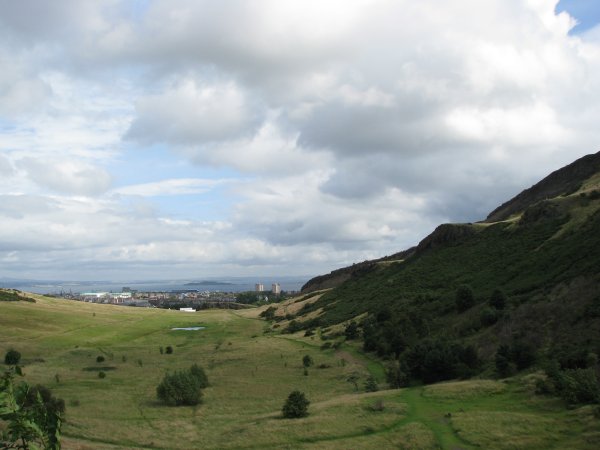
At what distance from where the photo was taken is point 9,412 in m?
7.31

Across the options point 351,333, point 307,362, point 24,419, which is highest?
point 24,419

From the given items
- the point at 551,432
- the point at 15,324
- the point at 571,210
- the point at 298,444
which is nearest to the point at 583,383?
the point at 551,432

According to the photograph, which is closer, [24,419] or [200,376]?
[24,419]

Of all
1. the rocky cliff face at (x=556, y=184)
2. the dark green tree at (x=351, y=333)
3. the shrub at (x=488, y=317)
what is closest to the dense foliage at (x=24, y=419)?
the shrub at (x=488, y=317)

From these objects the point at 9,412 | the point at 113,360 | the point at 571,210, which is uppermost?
the point at 571,210

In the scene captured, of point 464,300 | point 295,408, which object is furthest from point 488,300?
point 295,408

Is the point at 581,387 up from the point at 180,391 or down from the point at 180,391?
up

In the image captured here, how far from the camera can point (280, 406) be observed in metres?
40.7

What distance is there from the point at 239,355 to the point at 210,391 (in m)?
23.5

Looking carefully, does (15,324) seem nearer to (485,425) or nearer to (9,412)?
(485,425)

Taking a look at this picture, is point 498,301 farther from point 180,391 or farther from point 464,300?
point 180,391

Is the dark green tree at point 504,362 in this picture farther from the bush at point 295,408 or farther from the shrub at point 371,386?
the bush at point 295,408

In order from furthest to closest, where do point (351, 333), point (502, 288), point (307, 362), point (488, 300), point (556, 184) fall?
point (556, 184) < point (351, 333) < point (502, 288) < point (488, 300) < point (307, 362)

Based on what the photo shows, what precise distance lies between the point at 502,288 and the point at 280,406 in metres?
42.0
